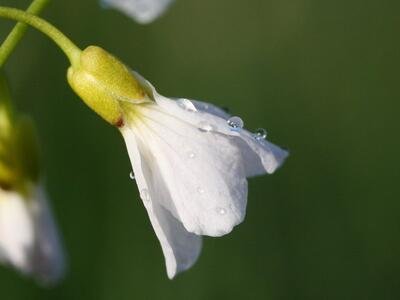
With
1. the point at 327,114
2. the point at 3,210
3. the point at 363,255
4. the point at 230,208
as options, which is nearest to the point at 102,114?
the point at 230,208

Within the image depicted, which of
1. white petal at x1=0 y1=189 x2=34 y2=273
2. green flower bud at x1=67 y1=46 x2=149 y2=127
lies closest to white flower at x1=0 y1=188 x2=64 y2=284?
white petal at x1=0 y1=189 x2=34 y2=273

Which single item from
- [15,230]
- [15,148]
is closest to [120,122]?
[15,148]

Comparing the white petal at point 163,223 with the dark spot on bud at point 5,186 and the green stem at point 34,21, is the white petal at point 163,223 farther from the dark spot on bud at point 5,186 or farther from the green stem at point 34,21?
the dark spot on bud at point 5,186

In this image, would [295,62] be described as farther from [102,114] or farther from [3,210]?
[102,114]

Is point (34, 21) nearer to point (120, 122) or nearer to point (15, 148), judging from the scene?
point (120, 122)

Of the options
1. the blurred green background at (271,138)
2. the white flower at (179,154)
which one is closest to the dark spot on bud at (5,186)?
the white flower at (179,154)
